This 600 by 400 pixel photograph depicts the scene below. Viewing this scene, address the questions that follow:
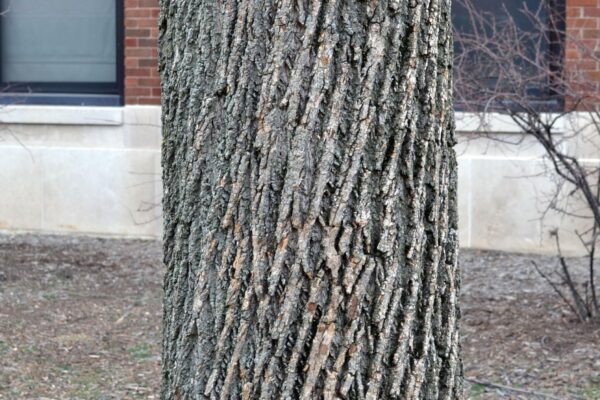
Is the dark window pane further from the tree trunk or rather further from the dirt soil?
the tree trunk

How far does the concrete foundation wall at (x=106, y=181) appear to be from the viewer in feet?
28.3

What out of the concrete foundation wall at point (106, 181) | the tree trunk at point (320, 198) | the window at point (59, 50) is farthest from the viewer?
the window at point (59, 50)

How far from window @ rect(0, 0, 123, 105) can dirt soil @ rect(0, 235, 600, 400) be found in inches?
60.9

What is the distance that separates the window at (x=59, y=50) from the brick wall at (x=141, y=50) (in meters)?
0.32

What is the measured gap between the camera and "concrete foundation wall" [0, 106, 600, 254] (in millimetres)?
8641

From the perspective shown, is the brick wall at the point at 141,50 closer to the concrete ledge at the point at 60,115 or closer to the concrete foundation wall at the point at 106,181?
the concrete foundation wall at the point at 106,181

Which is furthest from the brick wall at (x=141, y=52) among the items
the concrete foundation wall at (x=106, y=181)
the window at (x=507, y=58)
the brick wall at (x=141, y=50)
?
the window at (x=507, y=58)

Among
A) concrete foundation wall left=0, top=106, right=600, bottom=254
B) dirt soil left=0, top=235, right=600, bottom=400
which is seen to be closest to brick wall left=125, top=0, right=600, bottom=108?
concrete foundation wall left=0, top=106, right=600, bottom=254

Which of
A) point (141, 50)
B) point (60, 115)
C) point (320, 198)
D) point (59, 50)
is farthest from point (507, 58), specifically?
point (59, 50)

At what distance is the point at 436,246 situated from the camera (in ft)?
8.09

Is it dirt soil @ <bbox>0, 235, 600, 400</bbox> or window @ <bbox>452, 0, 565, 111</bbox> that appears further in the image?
window @ <bbox>452, 0, 565, 111</bbox>

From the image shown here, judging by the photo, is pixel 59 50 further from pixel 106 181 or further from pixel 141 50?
pixel 106 181

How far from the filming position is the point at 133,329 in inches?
253

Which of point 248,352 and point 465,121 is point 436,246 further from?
point 465,121
